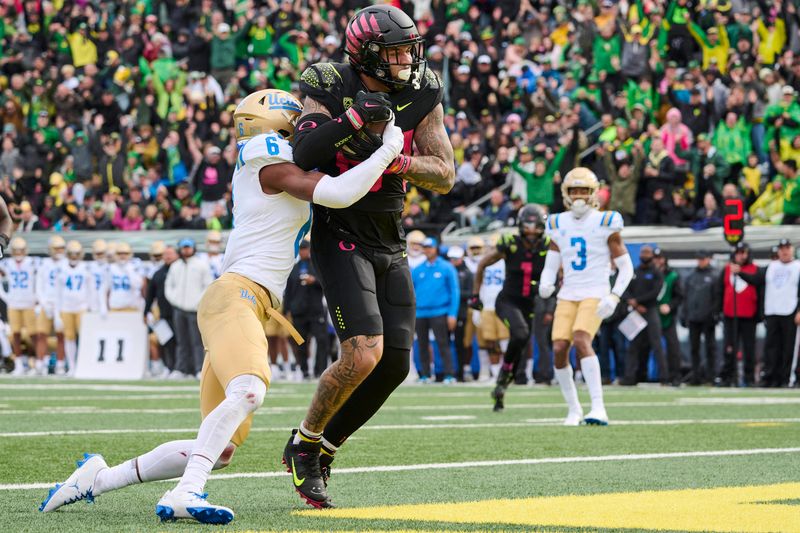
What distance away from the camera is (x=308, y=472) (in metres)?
5.32

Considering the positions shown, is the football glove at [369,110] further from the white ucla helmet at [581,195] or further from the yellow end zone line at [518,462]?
the white ucla helmet at [581,195]

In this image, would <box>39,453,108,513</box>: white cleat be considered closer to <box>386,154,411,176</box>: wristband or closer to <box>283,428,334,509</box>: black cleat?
<box>283,428,334,509</box>: black cleat

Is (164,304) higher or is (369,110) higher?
(369,110)

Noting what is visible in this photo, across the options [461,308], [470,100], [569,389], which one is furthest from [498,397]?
[470,100]

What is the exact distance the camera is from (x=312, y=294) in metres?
18.2

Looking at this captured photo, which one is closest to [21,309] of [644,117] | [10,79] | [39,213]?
[39,213]

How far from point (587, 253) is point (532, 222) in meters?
2.41

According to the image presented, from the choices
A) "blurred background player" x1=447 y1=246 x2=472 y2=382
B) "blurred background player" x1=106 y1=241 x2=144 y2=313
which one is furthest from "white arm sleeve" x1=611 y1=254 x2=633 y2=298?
"blurred background player" x1=106 y1=241 x2=144 y2=313

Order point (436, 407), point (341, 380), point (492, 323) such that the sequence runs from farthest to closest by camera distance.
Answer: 1. point (492, 323)
2. point (436, 407)
3. point (341, 380)

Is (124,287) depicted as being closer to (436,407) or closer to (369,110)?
(436,407)

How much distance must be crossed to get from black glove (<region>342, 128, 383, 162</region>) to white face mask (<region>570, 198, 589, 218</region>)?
217 inches

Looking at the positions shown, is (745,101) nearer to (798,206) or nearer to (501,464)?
(798,206)

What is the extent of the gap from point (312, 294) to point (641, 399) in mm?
5985

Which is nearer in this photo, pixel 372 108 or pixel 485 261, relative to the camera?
pixel 372 108
